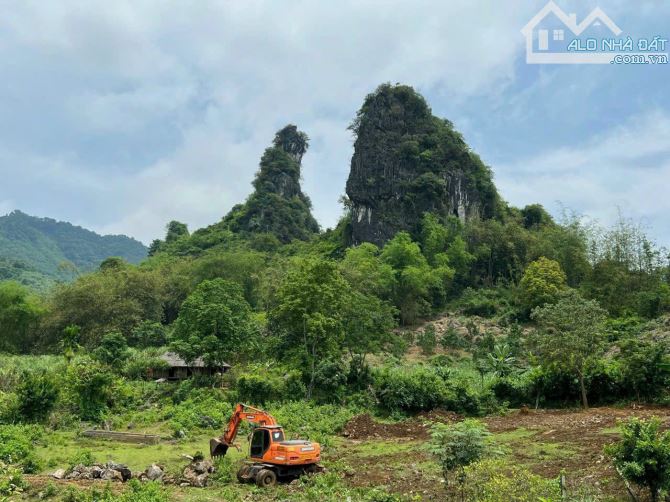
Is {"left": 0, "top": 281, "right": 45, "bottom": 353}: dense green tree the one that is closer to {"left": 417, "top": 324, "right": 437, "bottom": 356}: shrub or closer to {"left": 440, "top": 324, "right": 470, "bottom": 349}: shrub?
{"left": 417, "top": 324, "right": 437, "bottom": 356}: shrub

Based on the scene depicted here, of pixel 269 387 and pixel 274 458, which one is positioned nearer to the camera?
pixel 274 458

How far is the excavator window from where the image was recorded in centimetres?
1377

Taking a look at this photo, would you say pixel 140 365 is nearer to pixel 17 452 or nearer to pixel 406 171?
pixel 17 452

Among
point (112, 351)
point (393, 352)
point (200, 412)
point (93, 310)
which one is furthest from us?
point (93, 310)

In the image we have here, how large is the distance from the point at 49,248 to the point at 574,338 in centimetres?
15756

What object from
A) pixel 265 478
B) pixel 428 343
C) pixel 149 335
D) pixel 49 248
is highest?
pixel 49 248

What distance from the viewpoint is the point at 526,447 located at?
1529cm

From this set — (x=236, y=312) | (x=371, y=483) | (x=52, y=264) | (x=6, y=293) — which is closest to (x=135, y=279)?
(x=6, y=293)

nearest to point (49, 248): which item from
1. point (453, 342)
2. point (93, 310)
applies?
point (93, 310)

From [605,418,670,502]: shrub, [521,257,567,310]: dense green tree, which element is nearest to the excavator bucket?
[605,418,670,502]: shrub

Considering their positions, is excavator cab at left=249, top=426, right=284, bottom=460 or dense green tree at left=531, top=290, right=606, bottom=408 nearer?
excavator cab at left=249, top=426, right=284, bottom=460

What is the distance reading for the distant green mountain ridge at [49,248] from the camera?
313 ft

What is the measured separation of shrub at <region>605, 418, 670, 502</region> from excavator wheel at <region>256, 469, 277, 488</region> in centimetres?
789

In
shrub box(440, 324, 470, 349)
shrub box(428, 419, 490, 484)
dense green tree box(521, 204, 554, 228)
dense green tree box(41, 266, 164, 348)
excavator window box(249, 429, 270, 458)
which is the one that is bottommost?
excavator window box(249, 429, 270, 458)
